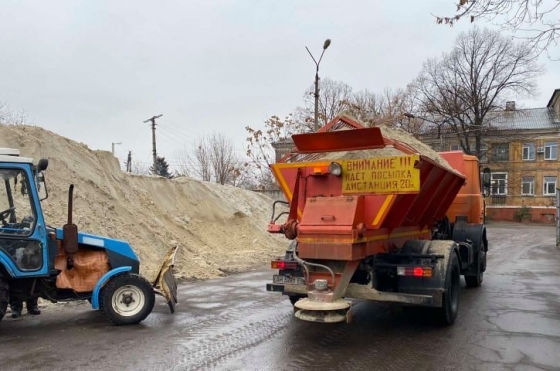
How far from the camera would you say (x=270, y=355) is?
19.4 feet

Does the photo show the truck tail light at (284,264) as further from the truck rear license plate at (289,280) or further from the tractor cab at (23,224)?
the tractor cab at (23,224)

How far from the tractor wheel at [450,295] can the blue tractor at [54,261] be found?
418 cm

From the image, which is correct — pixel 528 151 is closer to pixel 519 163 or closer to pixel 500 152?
pixel 519 163

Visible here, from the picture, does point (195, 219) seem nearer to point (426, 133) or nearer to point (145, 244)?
point (145, 244)

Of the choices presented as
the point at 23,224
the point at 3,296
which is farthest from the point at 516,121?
the point at 3,296

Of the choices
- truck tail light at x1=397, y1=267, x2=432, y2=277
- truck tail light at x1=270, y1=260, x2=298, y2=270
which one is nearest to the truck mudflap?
truck tail light at x1=270, y1=260, x2=298, y2=270

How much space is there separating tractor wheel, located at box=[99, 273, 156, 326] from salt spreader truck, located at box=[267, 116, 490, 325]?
193 cm

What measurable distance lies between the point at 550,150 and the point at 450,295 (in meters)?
52.5

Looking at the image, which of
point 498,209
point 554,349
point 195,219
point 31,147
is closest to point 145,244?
point 31,147

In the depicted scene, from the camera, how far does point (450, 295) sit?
23.9ft

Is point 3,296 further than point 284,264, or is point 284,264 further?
point 284,264

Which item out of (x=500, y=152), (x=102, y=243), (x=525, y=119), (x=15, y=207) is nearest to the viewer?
(x=15, y=207)

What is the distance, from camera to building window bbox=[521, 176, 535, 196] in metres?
52.6

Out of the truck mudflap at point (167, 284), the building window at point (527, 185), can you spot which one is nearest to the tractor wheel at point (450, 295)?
the truck mudflap at point (167, 284)
